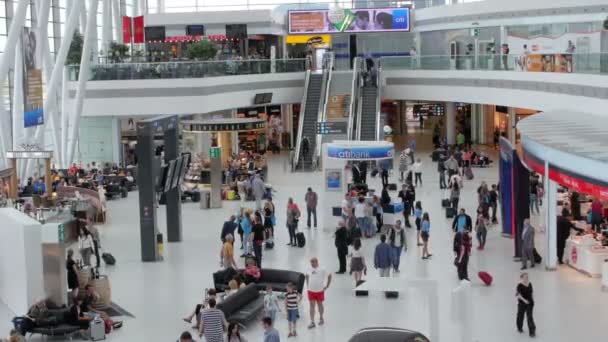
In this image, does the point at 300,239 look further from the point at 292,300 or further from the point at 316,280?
the point at 292,300

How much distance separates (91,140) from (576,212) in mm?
24896

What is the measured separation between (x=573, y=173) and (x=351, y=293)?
5.25 meters

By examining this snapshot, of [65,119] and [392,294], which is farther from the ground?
[65,119]

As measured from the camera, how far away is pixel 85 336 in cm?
1948

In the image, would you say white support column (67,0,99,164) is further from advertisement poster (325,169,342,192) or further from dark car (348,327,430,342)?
dark car (348,327,430,342)

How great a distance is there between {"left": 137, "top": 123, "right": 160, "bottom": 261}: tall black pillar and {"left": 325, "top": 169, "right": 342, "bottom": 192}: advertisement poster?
595cm

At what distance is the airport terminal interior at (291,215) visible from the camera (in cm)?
1961

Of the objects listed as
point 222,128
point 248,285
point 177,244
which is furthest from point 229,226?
point 222,128

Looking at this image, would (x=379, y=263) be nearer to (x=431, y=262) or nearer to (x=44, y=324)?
(x=431, y=262)

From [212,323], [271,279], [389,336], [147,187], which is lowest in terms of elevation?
[271,279]

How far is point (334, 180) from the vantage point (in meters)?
30.5

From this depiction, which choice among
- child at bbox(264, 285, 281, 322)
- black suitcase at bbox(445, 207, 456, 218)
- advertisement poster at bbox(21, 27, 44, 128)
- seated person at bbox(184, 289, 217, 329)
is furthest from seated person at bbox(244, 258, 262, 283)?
advertisement poster at bbox(21, 27, 44, 128)

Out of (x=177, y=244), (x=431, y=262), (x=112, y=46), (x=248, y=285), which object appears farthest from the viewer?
(x=112, y=46)

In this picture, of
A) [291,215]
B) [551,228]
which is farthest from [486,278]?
[291,215]
